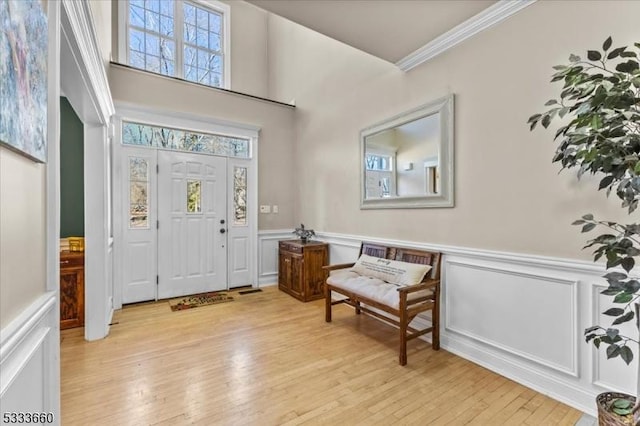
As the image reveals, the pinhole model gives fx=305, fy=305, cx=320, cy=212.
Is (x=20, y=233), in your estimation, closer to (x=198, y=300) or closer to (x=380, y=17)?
(x=380, y=17)

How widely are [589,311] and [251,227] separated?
4.00m

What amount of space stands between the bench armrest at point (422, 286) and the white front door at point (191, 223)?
116 inches

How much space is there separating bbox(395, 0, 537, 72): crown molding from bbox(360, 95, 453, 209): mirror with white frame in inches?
17.7

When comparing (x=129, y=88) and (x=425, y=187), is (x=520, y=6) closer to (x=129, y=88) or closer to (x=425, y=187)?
(x=425, y=187)

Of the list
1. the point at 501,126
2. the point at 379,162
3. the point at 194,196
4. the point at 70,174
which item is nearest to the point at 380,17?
the point at 501,126

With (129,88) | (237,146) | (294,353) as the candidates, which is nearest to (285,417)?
(294,353)

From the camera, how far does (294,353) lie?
A: 103 inches

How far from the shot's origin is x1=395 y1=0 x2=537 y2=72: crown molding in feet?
7.38

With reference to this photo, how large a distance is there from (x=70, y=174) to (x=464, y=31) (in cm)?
475

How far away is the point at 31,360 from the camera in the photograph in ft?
3.62

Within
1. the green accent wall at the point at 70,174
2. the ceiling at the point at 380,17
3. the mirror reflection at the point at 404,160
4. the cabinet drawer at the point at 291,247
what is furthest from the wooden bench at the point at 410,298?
the green accent wall at the point at 70,174

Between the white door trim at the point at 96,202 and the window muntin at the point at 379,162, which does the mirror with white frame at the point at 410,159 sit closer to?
the window muntin at the point at 379,162

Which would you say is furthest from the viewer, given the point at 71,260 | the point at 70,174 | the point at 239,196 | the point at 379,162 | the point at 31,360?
the point at 239,196

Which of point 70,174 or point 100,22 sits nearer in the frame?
point 100,22
